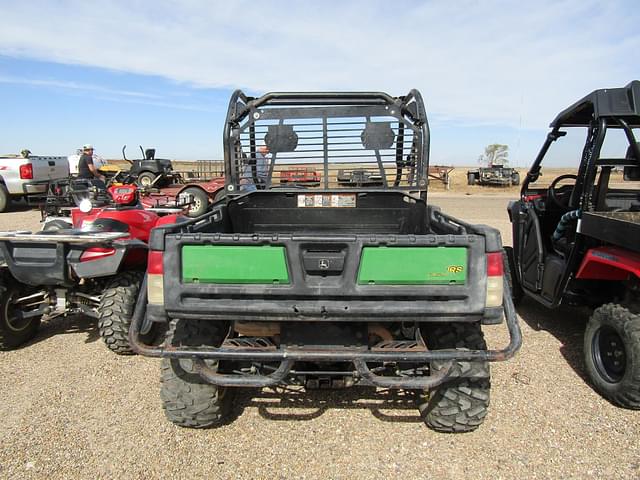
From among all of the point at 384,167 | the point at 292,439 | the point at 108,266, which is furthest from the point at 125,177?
the point at 292,439

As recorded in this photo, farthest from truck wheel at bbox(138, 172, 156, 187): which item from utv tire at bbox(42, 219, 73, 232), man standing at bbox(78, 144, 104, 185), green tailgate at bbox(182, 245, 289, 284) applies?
green tailgate at bbox(182, 245, 289, 284)

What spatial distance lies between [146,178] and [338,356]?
11.2m

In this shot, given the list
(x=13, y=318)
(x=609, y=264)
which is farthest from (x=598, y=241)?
(x=13, y=318)

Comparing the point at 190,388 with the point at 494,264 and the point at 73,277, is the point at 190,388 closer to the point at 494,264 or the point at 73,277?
the point at 73,277

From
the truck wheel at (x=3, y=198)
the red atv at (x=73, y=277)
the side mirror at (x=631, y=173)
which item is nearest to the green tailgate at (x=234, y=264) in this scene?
the red atv at (x=73, y=277)

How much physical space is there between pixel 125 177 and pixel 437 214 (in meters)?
10.5

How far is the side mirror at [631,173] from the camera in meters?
3.99

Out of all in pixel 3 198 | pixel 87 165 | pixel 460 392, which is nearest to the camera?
pixel 460 392

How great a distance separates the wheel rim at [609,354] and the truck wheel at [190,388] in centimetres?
279

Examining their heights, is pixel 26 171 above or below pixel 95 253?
above

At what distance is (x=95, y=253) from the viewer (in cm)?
382

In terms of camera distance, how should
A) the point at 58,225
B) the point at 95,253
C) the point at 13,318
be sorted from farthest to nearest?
the point at 58,225 → the point at 13,318 → the point at 95,253

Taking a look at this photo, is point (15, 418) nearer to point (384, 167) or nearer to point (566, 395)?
point (384, 167)

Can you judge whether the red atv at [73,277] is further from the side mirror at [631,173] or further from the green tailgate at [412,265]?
the side mirror at [631,173]
